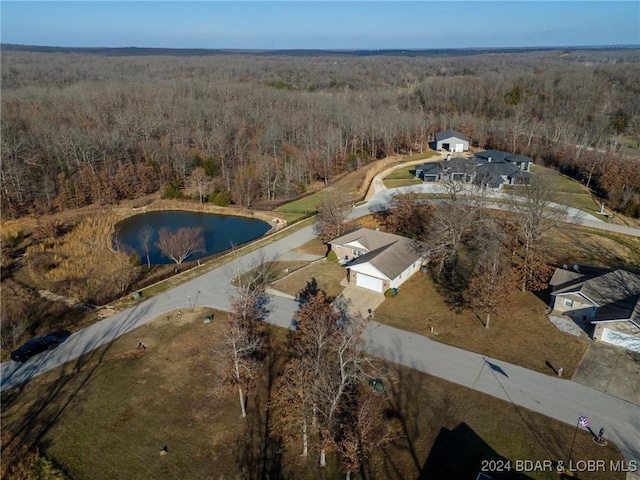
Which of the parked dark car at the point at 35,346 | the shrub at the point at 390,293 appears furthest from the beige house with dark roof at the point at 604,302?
the parked dark car at the point at 35,346

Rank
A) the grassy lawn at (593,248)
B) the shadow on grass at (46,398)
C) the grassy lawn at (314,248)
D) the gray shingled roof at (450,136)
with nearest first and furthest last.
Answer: the shadow on grass at (46,398) → the grassy lawn at (593,248) → the grassy lawn at (314,248) → the gray shingled roof at (450,136)

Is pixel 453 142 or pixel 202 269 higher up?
pixel 453 142

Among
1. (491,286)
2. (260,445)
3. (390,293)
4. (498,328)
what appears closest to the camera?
(260,445)

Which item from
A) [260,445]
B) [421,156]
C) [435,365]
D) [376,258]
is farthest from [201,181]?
[260,445]

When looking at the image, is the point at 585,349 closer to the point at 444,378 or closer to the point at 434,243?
the point at 444,378

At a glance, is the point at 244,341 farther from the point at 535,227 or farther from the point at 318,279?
the point at 535,227

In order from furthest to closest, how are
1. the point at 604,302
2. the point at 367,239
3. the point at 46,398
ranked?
the point at 367,239 < the point at 604,302 < the point at 46,398

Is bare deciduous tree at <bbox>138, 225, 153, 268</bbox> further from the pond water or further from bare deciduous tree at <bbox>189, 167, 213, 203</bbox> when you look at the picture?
bare deciduous tree at <bbox>189, 167, 213, 203</bbox>

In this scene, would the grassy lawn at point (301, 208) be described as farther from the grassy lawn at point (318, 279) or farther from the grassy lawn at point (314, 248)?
the grassy lawn at point (318, 279)
